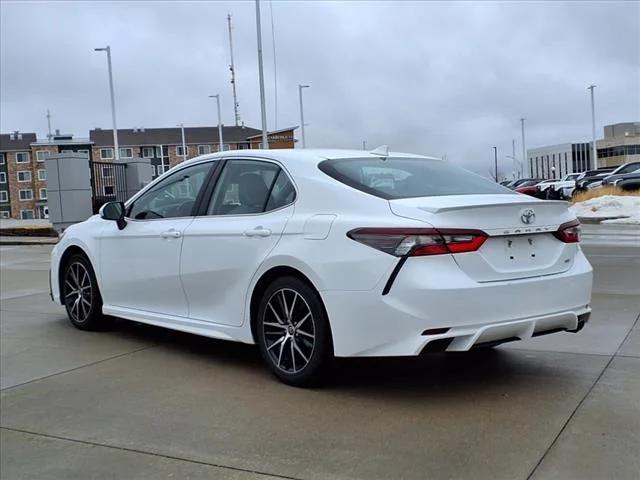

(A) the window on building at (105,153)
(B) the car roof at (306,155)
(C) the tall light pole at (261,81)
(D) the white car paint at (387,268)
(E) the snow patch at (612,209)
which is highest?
(A) the window on building at (105,153)

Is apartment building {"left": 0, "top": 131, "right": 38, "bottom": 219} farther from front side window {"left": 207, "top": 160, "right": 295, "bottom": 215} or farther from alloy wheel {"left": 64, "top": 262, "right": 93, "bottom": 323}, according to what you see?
front side window {"left": 207, "top": 160, "right": 295, "bottom": 215}

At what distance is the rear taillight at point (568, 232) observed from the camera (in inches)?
181

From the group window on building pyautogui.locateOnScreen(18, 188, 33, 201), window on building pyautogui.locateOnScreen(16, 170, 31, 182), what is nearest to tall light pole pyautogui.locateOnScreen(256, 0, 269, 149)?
window on building pyautogui.locateOnScreen(18, 188, 33, 201)

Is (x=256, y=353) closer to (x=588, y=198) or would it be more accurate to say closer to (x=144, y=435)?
(x=144, y=435)

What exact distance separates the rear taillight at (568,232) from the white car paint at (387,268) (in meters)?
0.06

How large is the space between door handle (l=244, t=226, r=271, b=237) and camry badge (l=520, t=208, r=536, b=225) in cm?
170

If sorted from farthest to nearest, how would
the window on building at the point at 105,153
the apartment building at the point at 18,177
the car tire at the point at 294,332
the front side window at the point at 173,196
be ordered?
the window on building at the point at 105,153 → the apartment building at the point at 18,177 → the front side window at the point at 173,196 → the car tire at the point at 294,332

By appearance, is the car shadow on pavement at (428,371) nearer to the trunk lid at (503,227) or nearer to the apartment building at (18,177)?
the trunk lid at (503,227)

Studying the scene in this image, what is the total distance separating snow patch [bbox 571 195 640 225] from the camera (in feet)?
73.4

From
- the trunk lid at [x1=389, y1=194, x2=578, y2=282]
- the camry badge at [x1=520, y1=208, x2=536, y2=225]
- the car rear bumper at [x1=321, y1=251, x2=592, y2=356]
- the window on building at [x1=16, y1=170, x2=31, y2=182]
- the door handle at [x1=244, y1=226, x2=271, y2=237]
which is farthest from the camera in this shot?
the window on building at [x1=16, y1=170, x2=31, y2=182]

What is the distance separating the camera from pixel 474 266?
4137mm

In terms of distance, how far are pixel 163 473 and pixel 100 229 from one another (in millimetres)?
3576

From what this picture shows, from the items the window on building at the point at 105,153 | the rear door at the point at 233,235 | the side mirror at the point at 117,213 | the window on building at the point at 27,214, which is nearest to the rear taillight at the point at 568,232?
the rear door at the point at 233,235

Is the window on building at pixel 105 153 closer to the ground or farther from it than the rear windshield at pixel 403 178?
farther from it
